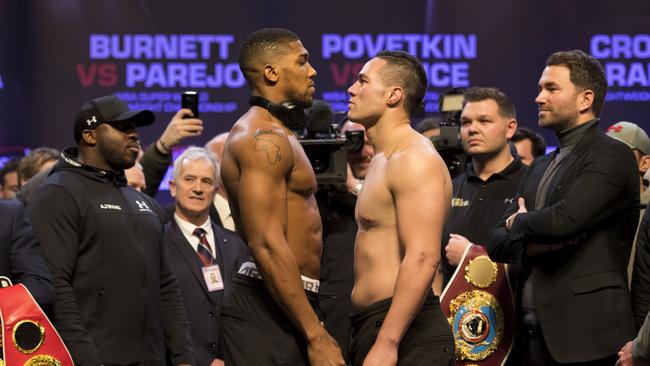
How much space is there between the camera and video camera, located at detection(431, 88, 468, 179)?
5.52 meters

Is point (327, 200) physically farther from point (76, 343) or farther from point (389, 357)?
point (389, 357)

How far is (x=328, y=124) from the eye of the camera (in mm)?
5543

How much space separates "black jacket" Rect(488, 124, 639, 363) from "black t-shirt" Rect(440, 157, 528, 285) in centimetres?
76

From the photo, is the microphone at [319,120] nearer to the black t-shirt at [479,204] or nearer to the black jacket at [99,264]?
the black t-shirt at [479,204]

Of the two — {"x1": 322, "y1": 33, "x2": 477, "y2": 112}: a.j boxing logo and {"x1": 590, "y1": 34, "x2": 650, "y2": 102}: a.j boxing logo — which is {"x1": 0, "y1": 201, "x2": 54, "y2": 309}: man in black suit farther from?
{"x1": 590, "y1": 34, "x2": 650, "y2": 102}: a.j boxing logo

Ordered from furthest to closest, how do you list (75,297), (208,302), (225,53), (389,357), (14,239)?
(225,53), (208,302), (75,297), (14,239), (389,357)

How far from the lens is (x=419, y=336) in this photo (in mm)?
3574

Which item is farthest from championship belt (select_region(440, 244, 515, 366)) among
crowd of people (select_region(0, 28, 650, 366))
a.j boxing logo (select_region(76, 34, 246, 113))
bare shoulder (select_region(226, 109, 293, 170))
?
a.j boxing logo (select_region(76, 34, 246, 113))

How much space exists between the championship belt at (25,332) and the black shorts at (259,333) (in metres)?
0.68

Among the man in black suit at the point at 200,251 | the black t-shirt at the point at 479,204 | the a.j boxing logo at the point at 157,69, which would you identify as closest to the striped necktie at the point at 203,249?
the man in black suit at the point at 200,251

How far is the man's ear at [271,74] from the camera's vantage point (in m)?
3.90

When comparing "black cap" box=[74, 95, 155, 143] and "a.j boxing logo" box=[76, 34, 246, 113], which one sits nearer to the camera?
"black cap" box=[74, 95, 155, 143]

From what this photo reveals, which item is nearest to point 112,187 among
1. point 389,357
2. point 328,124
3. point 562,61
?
point 328,124

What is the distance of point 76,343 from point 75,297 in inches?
9.7
